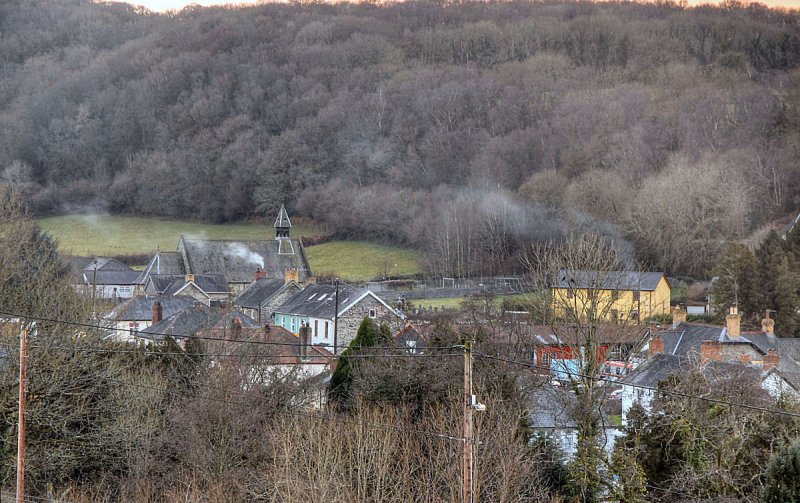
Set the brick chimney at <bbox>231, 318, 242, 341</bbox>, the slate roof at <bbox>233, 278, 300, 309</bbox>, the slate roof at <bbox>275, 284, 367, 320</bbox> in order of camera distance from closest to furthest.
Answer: the brick chimney at <bbox>231, 318, 242, 341</bbox>
the slate roof at <bbox>275, 284, 367, 320</bbox>
the slate roof at <bbox>233, 278, 300, 309</bbox>

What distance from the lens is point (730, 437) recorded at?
24.1 metres

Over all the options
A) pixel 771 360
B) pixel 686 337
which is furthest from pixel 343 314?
pixel 771 360

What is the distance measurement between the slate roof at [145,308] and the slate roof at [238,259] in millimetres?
24123

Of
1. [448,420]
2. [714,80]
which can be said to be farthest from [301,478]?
Result: [714,80]

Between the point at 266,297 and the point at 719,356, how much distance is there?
31757mm

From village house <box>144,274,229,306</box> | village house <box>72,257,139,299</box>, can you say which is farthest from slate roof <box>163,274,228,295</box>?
village house <box>72,257,139,299</box>

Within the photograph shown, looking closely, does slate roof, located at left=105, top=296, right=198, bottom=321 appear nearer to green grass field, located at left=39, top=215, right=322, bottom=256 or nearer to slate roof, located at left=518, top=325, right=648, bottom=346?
slate roof, located at left=518, top=325, right=648, bottom=346

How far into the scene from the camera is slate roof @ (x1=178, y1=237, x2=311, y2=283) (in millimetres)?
83938

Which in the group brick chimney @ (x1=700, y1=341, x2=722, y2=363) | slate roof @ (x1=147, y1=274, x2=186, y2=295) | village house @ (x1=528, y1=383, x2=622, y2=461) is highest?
village house @ (x1=528, y1=383, x2=622, y2=461)

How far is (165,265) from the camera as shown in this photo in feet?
282

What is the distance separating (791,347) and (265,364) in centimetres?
2403

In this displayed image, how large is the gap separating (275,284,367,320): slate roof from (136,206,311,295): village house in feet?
78.6

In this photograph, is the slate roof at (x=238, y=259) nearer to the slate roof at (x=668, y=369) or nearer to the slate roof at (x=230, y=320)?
the slate roof at (x=230, y=320)

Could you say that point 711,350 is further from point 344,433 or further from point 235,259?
point 235,259
